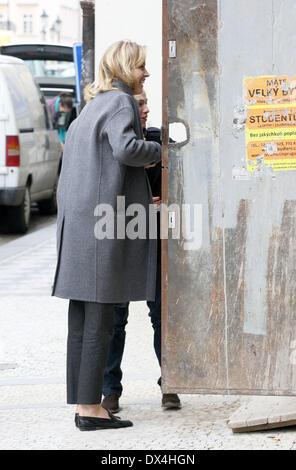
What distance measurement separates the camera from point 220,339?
4.85 m

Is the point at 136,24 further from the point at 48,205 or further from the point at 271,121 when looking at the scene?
the point at 48,205

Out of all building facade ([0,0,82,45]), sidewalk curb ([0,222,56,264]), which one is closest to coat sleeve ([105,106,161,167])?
sidewalk curb ([0,222,56,264])

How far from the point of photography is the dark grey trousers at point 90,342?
4988 mm

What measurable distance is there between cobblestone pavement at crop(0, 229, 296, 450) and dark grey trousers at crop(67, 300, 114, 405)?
0.19 m

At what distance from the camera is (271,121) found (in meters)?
4.67

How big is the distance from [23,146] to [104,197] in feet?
26.1

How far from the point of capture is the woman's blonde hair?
16.2 feet

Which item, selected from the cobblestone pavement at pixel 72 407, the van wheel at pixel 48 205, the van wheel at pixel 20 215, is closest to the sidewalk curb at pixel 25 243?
the van wheel at pixel 20 215

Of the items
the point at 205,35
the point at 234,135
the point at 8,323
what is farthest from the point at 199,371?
the point at 8,323

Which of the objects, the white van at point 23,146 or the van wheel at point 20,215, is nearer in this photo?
the white van at point 23,146

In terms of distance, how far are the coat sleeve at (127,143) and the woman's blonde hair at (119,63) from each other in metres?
0.19

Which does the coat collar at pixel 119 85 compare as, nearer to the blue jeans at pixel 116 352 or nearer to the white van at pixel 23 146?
the blue jeans at pixel 116 352

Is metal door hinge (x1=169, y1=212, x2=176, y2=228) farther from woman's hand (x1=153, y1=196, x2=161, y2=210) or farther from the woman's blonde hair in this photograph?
the woman's blonde hair

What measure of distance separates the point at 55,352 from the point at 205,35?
2.80 metres
